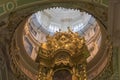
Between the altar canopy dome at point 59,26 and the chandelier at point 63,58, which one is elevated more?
the altar canopy dome at point 59,26

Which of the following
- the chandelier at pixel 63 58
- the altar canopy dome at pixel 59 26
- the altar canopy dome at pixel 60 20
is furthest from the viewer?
the altar canopy dome at pixel 60 20

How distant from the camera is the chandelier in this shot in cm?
1398

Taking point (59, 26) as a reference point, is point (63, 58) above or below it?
below

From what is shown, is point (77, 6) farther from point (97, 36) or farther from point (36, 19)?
point (36, 19)

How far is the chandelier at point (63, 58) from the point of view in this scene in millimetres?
13984

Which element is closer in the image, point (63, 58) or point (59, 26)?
point (63, 58)

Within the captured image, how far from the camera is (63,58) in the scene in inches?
572

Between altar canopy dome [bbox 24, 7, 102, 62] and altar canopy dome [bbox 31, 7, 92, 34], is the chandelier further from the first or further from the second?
altar canopy dome [bbox 31, 7, 92, 34]

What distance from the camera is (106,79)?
49.7 ft

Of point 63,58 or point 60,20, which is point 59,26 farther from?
point 63,58

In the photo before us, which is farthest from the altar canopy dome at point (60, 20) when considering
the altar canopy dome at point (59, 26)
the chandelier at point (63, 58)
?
the chandelier at point (63, 58)

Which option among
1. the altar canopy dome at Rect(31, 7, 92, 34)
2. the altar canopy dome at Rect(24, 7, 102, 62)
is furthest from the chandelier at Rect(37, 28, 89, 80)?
the altar canopy dome at Rect(31, 7, 92, 34)

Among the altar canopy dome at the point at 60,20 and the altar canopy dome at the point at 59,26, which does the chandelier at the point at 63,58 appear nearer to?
the altar canopy dome at the point at 59,26

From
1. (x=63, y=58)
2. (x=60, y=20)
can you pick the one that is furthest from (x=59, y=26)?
(x=63, y=58)
